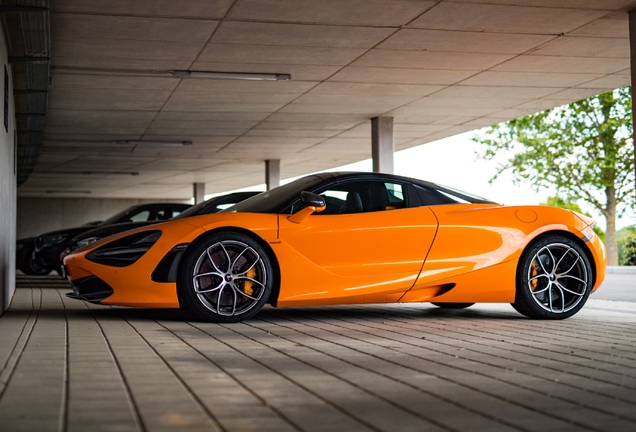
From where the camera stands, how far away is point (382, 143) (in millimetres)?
16312

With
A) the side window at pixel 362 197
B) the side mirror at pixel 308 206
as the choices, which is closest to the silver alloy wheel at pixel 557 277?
the side window at pixel 362 197

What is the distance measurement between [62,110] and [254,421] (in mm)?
13311

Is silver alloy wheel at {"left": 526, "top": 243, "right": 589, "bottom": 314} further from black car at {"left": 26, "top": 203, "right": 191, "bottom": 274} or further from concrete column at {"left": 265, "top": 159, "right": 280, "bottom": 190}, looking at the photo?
concrete column at {"left": 265, "top": 159, "right": 280, "bottom": 190}

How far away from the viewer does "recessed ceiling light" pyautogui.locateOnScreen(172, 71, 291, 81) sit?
1195 centimetres

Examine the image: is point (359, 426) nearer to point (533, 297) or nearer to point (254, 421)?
point (254, 421)

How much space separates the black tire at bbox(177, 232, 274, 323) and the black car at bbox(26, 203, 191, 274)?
8755 mm

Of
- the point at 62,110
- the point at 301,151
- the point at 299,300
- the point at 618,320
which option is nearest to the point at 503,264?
the point at 618,320

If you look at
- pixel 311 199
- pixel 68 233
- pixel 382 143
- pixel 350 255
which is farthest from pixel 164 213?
pixel 311 199

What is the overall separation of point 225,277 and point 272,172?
17188 millimetres

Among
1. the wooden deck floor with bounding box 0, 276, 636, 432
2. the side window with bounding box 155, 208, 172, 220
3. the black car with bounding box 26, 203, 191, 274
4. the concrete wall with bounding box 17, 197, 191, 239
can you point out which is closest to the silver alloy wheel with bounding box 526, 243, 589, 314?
the wooden deck floor with bounding box 0, 276, 636, 432

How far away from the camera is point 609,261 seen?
30.4m

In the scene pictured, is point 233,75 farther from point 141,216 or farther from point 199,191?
point 199,191

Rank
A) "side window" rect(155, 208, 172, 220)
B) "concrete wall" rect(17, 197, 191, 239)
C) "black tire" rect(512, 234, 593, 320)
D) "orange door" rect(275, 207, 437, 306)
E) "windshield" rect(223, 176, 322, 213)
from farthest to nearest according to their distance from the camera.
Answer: "concrete wall" rect(17, 197, 191, 239)
"side window" rect(155, 208, 172, 220)
"black tire" rect(512, 234, 593, 320)
"windshield" rect(223, 176, 322, 213)
"orange door" rect(275, 207, 437, 306)

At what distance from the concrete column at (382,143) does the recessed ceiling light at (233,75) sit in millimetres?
4329
